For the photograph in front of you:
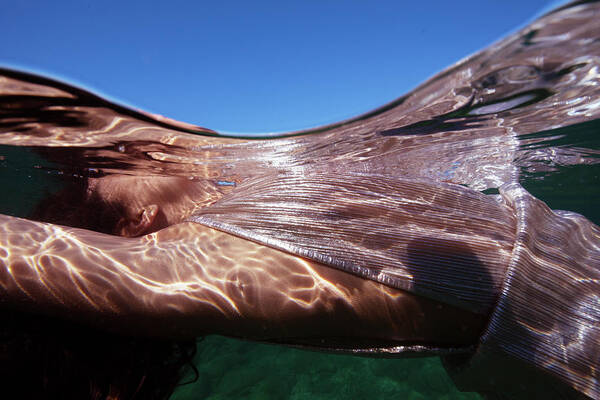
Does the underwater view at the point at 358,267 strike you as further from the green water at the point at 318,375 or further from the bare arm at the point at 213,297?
the green water at the point at 318,375

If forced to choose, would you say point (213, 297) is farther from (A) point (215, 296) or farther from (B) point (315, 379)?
(B) point (315, 379)

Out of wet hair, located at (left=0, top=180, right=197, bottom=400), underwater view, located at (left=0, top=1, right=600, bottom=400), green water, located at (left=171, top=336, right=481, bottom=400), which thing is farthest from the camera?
green water, located at (left=171, top=336, right=481, bottom=400)

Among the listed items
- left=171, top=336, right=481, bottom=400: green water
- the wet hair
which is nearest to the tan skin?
the wet hair

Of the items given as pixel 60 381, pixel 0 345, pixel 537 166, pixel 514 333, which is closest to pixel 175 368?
pixel 60 381

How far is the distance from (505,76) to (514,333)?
3683 mm

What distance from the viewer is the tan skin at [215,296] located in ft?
6.72

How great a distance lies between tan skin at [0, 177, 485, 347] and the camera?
80.6 inches

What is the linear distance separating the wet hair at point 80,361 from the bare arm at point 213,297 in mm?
→ 414

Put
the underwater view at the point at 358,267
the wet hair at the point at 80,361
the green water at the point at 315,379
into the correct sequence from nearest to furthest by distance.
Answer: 1. the underwater view at the point at 358,267
2. the wet hair at the point at 80,361
3. the green water at the point at 315,379

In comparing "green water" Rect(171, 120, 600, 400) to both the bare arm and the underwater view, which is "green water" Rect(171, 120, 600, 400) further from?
the bare arm

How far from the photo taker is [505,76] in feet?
13.1

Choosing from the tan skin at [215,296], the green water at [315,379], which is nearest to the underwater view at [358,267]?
the tan skin at [215,296]

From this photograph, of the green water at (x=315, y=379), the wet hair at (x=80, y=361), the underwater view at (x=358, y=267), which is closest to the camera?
the underwater view at (x=358, y=267)

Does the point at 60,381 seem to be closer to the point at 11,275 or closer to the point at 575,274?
the point at 11,275
